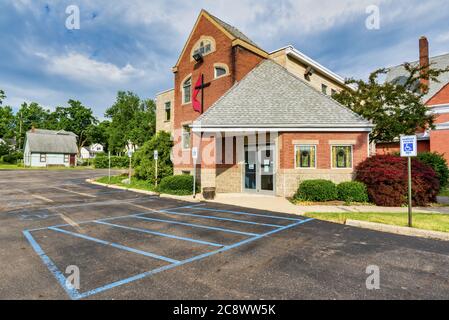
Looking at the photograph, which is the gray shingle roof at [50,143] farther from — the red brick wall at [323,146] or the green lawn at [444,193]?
the green lawn at [444,193]

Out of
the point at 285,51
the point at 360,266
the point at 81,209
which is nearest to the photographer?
the point at 360,266

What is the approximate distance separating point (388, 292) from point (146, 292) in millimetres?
3717

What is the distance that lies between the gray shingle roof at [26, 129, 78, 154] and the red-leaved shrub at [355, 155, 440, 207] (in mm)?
62433

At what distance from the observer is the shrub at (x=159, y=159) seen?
19.1 metres

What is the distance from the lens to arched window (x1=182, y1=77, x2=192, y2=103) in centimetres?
1920

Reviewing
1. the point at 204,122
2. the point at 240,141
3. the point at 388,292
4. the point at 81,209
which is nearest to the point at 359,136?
the point at 240,141

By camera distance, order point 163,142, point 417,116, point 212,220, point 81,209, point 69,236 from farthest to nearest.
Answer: point 163,142 → point 417,116 → point 81,209 → point 212,220 → point 69,236

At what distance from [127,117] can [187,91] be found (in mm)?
48372

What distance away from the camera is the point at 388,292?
367cm

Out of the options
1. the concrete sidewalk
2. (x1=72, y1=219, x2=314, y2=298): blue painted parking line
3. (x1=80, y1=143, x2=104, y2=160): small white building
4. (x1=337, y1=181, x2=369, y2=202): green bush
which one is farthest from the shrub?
(x1=80, y1=143, x2=104, y2=160): small white building

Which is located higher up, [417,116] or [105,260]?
[417,116]

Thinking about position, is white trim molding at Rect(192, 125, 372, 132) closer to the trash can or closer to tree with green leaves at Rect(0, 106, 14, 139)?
the trash can

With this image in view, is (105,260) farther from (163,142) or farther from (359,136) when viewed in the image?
(163,142)

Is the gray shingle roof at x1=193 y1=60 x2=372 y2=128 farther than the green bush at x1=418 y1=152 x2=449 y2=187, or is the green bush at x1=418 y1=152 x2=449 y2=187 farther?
the green bush at x1=418 y1=152 x2=449 y2=187
